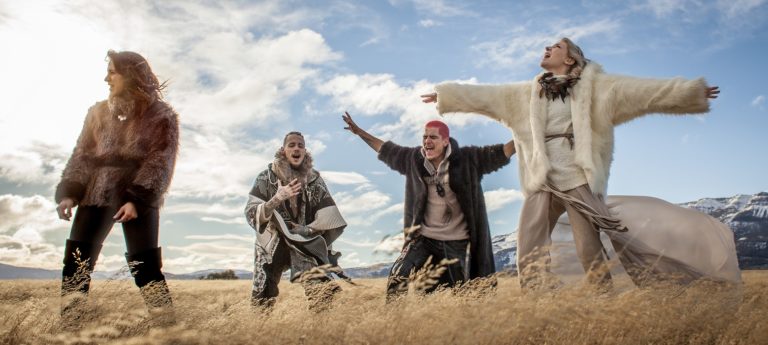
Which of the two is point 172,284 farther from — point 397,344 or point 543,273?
point 543,273

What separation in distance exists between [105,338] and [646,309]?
11.5 feet

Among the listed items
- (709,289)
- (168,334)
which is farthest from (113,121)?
(709,289)

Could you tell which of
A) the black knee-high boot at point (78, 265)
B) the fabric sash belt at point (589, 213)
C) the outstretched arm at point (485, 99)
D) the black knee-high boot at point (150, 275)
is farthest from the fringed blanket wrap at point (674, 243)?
the black knee-high boot at point (78, 265)

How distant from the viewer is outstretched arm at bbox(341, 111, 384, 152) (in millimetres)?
7151

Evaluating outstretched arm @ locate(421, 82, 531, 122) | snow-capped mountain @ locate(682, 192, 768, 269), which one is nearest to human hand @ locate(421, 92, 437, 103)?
outstretched arm @ locate(421, 82, 531, 122)

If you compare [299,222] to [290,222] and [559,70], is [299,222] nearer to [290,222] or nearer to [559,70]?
[290,222]

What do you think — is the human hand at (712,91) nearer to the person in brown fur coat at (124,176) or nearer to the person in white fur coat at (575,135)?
the person in white fur coat at (575,135)

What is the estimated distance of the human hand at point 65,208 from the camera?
528cm

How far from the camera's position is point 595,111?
601cm

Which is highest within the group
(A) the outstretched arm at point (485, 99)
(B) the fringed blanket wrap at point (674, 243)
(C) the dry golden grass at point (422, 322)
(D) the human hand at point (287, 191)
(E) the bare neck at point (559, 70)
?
(E) the bare neck at point (559, 70)

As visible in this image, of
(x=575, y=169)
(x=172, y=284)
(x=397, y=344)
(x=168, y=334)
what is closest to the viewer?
(x=168, y=334)

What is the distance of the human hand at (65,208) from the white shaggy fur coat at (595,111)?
3.96m

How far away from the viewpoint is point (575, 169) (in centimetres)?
580

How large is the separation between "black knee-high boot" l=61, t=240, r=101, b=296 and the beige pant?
3475 millimetres
